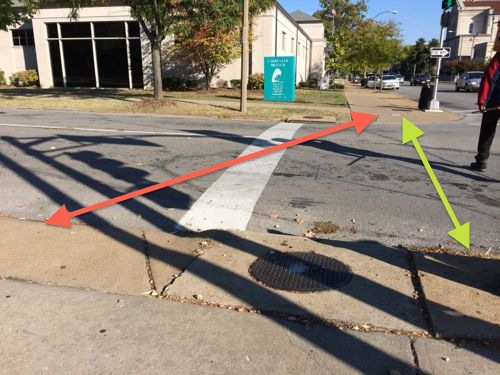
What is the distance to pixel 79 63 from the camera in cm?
2806

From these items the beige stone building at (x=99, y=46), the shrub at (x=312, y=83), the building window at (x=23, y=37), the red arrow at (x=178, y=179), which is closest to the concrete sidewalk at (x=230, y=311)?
the red arrow at (x=178, y=179)

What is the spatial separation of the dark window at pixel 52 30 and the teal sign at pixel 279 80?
49.9 ft

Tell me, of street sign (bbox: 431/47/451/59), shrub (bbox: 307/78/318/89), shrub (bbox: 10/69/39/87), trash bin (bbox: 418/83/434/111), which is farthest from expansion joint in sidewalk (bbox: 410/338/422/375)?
shrub (bbox: 307/78/318/89)

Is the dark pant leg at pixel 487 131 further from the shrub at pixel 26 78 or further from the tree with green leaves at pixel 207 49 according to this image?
the shrub at pixel 26 78

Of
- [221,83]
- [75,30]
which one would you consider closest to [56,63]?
[75,30]

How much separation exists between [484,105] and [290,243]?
4.21m

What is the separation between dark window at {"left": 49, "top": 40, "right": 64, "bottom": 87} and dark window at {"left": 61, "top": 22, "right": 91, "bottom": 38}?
3.05 ft

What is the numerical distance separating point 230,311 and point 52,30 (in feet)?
96.2

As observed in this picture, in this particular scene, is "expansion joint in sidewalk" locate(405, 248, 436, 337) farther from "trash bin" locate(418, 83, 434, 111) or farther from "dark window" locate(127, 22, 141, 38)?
"dark window" locate(127, 22, 141, 38)

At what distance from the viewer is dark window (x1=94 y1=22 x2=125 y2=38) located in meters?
Answer: 26.9

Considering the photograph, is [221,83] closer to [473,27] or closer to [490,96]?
[490,96]

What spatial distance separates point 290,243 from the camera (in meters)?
4.40

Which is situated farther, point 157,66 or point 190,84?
point 190,84

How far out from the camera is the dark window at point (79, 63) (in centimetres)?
2774
